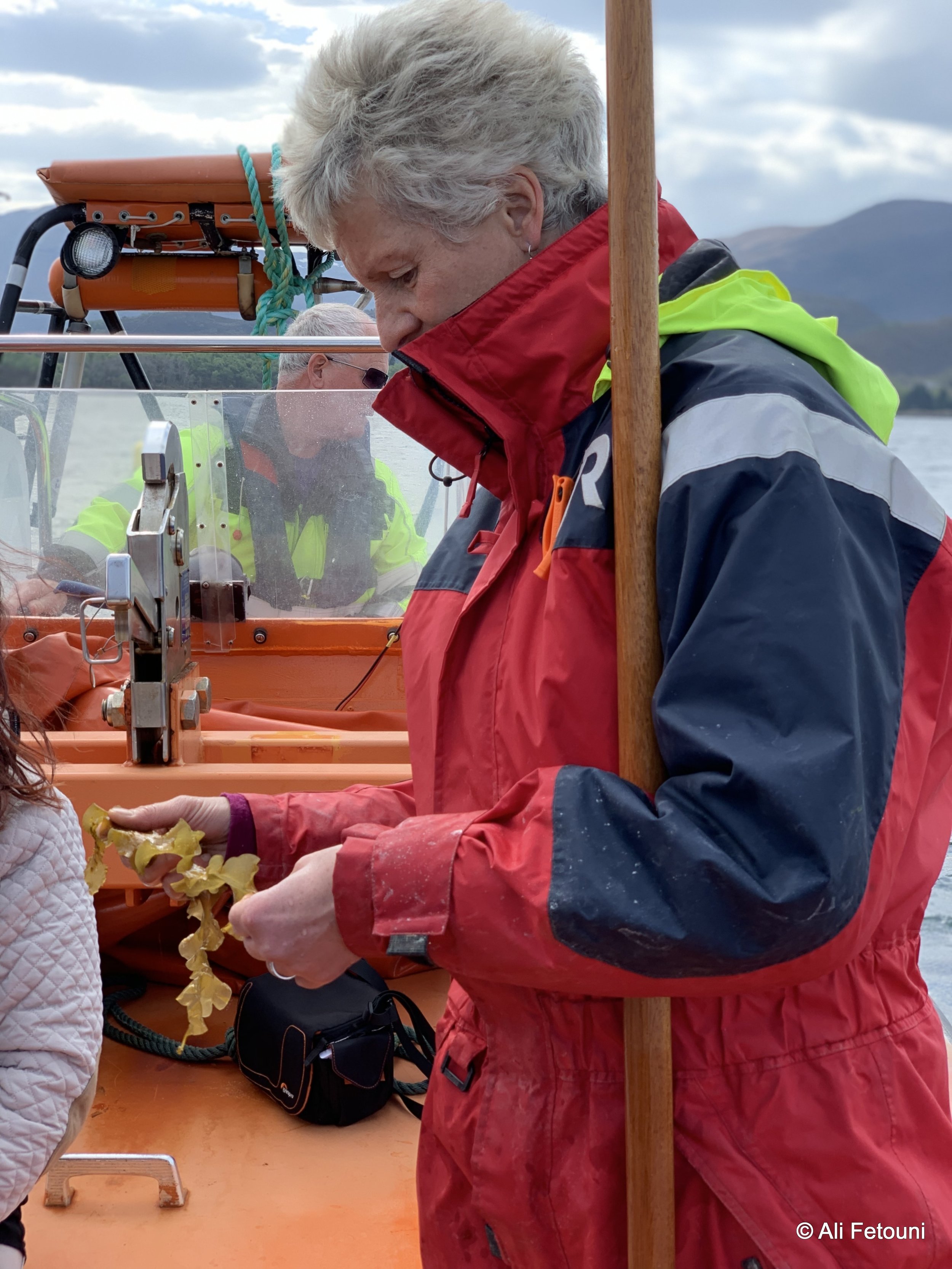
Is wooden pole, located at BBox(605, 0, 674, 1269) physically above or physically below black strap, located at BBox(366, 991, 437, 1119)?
above

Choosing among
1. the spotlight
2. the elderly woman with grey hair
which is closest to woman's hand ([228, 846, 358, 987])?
the elderly woman with grey hair

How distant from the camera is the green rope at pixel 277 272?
3279mm

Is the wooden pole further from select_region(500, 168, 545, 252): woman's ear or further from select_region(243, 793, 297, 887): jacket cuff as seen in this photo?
select_region(243, 793, 297, 887): jacket cuff

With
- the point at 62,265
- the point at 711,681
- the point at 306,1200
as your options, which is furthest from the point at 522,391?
the point at 62,265

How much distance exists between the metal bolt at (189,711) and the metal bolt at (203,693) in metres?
0.02

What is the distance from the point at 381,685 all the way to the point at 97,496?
82cm

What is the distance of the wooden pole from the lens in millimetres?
924

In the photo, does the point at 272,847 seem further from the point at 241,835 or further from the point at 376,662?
the point at 376,662

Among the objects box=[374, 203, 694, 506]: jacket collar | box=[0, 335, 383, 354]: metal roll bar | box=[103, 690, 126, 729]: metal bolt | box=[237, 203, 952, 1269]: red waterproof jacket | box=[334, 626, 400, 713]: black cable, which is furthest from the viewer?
box=[334, 626, 400, 713]: black cable

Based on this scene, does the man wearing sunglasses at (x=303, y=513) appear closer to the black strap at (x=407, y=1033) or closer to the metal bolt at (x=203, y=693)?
the metal bolt at (x=203, y=693)

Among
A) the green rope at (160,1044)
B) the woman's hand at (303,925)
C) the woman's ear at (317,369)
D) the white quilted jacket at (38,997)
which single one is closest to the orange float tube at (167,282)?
the woman's ear at (317,369)

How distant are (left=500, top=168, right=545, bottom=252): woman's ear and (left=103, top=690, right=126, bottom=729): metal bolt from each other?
120 cm

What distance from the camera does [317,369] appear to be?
278cm

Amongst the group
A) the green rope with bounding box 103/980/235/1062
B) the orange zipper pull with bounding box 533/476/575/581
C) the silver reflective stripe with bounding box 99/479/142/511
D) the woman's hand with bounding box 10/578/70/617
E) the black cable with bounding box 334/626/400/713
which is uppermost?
the orange zipper pull with bounding box 533/476/575/581
